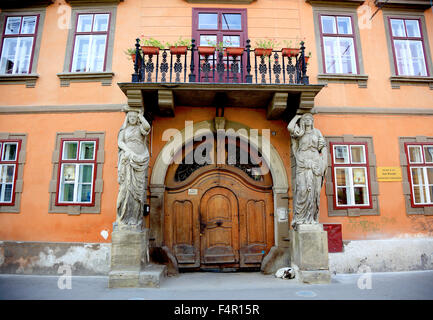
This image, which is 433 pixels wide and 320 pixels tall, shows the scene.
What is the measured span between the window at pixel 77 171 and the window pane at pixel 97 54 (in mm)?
1939

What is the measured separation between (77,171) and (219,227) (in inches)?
141

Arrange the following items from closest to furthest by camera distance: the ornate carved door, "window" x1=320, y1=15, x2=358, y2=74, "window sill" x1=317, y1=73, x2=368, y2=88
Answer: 1. the ornate carved door
2. "window sill" x1=317, y1=73, x2=368, y2=88
3. "window" x1=320, y1=15, x2=358, y2=74

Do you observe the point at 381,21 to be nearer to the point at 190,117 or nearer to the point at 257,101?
the point at 257,101

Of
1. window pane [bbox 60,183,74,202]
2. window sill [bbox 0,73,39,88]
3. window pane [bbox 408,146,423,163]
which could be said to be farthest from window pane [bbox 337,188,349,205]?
window sill [bbox 0,73,39,88]

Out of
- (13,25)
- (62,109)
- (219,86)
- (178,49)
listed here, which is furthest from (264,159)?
(13,25)

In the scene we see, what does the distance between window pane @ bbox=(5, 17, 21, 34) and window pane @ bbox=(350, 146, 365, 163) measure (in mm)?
A: 9116

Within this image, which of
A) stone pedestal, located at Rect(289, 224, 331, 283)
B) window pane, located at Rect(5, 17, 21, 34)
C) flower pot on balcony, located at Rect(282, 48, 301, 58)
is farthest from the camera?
window pane, located at Rect(5, 17, 21, 34)

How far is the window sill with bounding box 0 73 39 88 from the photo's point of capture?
644 centimetres

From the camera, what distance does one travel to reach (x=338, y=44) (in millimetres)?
6727

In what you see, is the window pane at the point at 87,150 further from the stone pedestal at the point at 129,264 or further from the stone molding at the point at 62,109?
the stone pedestal at the point at 129,264

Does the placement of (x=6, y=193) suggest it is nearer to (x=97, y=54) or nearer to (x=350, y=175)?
(x=97, y=54)

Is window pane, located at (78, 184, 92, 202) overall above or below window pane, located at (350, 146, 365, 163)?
below

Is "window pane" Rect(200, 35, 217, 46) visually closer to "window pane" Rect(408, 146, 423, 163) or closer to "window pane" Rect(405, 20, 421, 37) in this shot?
"window pane" Rect(405, 20, 421, 37)

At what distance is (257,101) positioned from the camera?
5.97 m
